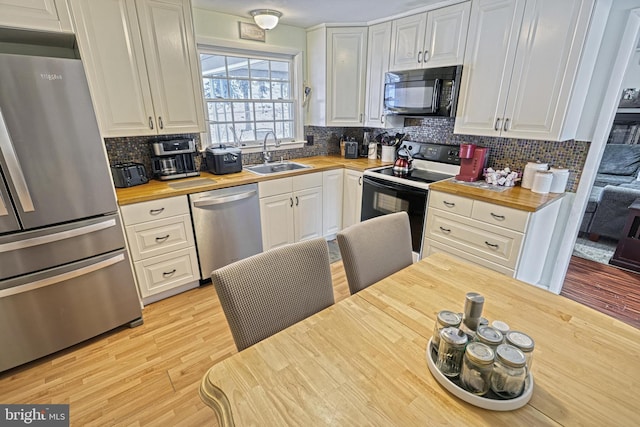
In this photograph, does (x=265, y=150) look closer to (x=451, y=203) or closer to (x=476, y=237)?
(x=451, y=203)

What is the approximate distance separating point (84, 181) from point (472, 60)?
2782mm

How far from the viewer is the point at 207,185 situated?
7.70 feet

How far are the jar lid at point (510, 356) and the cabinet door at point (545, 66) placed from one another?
1903 mm

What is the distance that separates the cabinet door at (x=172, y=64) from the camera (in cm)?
213

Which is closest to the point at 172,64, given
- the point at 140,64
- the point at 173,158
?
the point at 140,64

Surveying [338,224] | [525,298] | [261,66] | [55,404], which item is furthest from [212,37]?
[525,298]

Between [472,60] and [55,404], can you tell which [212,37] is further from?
[55,404]

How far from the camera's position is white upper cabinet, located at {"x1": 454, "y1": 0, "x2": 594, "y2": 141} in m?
1.89

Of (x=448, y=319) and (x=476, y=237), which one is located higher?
(x=448, y=319)

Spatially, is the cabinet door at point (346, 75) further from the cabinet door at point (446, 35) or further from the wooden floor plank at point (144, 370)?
the wooden floor plank at point (144, 370)

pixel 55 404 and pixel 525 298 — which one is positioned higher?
pixel 525 298

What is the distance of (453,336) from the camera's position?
31.4 inches

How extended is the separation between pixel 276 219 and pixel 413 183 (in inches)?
51.1

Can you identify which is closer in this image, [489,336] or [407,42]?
[489,336]
